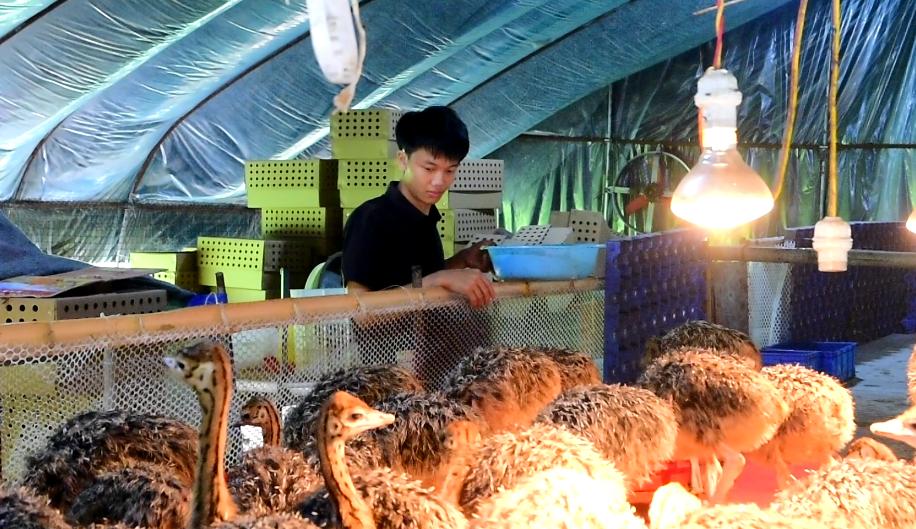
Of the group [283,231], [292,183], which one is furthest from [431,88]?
[283,231]

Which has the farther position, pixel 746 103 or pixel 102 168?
pixel 746 103

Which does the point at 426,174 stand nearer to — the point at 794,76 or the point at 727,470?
the point at 727,470

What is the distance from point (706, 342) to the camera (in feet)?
11.6

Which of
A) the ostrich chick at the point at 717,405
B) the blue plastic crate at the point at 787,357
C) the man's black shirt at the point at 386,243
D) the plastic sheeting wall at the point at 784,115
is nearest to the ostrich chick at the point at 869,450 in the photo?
the ostrich chick at the point at 717,405

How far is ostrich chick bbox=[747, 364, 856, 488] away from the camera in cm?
310

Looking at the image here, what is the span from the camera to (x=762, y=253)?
13.5 ft

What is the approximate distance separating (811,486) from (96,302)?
273cm

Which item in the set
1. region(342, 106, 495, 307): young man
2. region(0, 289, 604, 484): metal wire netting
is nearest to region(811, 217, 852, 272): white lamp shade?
region(0, 289, 604, 484): metal wire netting

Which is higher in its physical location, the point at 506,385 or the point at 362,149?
the point at 362,149

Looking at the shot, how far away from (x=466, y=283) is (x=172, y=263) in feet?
14.6

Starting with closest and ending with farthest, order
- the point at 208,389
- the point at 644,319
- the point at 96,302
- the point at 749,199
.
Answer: the point at 208,389 → the point at 749,199 → the point at 96,302 → the point at 644,319

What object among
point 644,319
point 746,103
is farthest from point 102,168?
point 746,103

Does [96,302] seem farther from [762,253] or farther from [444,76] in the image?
[444,76]

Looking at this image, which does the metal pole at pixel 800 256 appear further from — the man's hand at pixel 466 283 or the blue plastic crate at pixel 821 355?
the man's hand at pixel 466 283
